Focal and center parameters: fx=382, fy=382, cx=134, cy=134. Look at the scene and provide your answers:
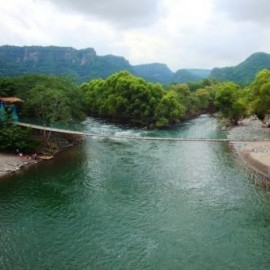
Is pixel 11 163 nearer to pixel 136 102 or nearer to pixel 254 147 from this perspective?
pixel 254 147

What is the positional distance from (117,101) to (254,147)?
1114 inches

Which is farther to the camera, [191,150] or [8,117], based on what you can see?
[191,150]

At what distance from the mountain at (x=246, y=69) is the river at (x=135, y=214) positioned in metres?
132

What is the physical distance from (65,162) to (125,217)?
1460 cm

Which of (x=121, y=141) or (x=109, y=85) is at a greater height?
(x=109, y=85)

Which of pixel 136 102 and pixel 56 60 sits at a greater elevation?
pixel 56 60

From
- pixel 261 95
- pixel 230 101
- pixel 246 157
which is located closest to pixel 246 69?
pixel 230 101

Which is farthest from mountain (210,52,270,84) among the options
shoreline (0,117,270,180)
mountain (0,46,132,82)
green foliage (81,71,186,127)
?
shoreline (0,117,270,180)

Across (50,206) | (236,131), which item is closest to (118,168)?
(50,206)

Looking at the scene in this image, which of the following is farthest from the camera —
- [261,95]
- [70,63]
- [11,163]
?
[70,63]

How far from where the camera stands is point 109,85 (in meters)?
69.2

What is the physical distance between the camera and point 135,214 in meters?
23.6

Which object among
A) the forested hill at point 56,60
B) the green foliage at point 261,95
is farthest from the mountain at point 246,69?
the green foliage at point 261,95

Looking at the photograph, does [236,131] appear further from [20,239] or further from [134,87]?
[20,239]
